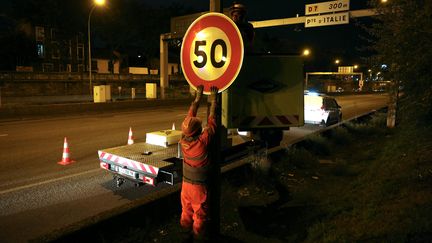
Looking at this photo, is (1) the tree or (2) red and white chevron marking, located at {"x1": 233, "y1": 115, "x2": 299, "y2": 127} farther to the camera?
(1) the tree

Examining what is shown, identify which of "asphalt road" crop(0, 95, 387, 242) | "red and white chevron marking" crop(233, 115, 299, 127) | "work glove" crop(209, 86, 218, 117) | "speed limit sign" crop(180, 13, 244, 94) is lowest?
"asphalt road" crop(0, 95, 387, 242)

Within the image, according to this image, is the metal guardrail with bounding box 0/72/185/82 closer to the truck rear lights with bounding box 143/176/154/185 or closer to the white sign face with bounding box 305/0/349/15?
the white sign face with bounding box 305/0/349/15

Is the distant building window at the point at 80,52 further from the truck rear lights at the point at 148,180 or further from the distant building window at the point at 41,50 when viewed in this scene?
the truck rear lights at the point at 148,180

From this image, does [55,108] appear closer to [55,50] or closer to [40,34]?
[55,50]

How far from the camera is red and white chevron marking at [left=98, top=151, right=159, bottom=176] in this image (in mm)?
5447

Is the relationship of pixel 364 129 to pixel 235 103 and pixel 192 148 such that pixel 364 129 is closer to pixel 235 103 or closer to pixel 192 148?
pixel 235 103

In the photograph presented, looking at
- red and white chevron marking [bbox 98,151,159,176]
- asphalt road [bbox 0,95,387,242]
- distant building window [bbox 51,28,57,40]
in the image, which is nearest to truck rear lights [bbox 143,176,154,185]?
red and white chevron marking [bbox 98,151,159,176]

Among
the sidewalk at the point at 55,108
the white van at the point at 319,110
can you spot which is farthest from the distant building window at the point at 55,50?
the white van at the point at 319,110

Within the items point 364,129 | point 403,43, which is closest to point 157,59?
point 364,129

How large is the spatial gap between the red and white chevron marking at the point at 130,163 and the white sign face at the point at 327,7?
16569mm

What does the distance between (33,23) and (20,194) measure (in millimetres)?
47940

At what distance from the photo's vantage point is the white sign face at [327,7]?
18.8 m

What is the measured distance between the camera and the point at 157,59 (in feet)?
233

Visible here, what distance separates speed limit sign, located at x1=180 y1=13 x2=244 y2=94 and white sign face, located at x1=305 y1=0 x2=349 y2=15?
1773 cm
